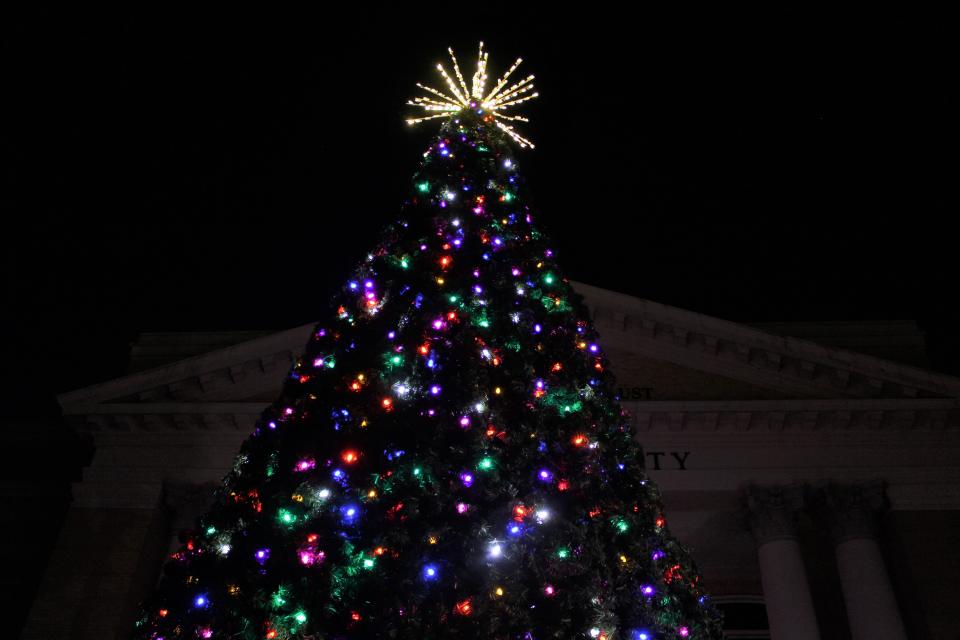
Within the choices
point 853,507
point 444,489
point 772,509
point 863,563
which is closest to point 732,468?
point 772,509

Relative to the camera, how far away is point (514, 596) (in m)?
3.79

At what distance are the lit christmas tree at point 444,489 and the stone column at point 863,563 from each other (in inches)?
346

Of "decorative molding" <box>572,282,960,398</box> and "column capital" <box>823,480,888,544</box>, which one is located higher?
"decorative molding" <box>572,282,960,398</box>

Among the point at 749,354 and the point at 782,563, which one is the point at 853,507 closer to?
the point at 782,563

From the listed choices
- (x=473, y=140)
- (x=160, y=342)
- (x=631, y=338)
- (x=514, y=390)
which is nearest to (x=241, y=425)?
(x=160, y=342)

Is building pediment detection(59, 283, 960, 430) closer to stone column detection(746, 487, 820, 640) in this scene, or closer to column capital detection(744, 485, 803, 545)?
column capital detection(744, 485, 803, 545)

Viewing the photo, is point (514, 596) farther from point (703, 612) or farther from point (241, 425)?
point (241, 425)

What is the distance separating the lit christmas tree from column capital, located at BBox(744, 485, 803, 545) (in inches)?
344

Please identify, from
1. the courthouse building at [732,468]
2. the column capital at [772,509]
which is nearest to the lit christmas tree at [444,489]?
the courthouse building at [732,468]

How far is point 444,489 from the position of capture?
13.6 ft

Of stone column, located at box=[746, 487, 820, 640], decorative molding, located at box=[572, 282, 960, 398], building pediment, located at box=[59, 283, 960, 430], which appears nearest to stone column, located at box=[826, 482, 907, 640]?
stone column, located at box=[746, 487, 820, 640]

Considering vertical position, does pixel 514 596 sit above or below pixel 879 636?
below

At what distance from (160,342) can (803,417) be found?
13070 millimetres

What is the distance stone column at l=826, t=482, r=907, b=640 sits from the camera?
1145cm
